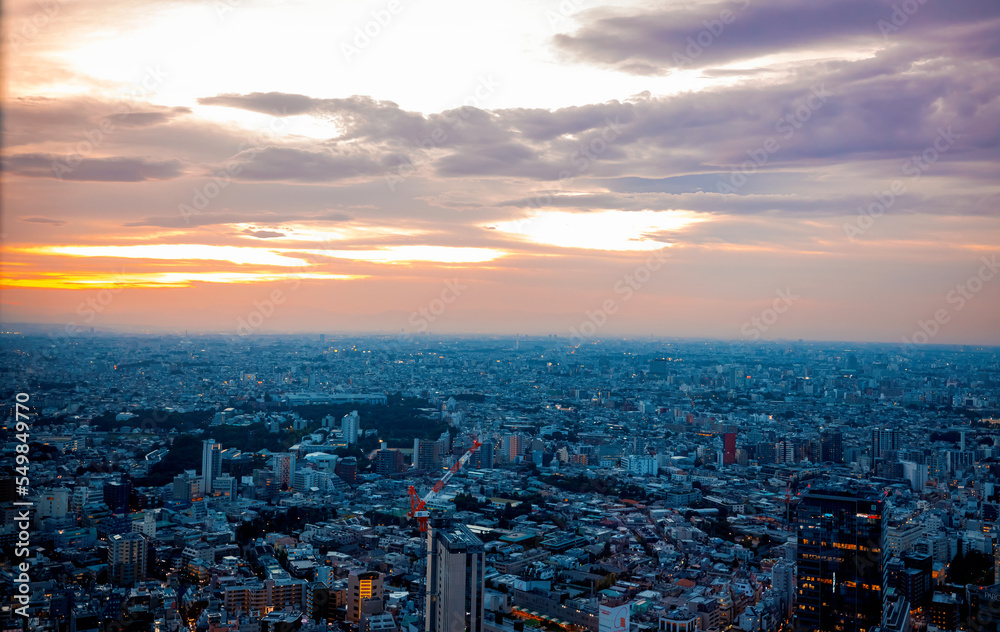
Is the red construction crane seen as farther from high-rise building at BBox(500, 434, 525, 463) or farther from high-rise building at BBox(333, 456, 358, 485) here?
high-rise building at BBox(333, 456, 358, 485)

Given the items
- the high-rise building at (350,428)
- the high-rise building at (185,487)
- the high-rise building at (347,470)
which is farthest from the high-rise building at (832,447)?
the high-rise building at (185,487)

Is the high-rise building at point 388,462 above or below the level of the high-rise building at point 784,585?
below

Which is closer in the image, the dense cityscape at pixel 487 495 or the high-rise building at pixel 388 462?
the dense cityscape at pixel 487 495

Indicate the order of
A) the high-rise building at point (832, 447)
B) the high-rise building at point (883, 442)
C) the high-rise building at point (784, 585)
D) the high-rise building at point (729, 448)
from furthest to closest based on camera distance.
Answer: the high-rise building at point (729, 448) → the high-rise building at point (832, 447) → the high-rise building at point (883, 442) → the high-rise building at point (784, 585)

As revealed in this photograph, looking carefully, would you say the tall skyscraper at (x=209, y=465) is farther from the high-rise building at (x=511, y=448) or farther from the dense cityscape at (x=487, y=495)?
the high-rise building at (x=511, y=448)

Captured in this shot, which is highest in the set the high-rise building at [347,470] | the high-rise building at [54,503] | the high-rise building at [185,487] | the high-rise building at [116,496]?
the high-rise building at [54,503]

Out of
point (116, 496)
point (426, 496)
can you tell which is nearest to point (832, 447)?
point (426, 496)

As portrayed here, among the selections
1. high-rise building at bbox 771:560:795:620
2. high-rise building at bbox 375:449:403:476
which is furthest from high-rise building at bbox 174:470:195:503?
high-rise building at bbox 771:560:795:620
